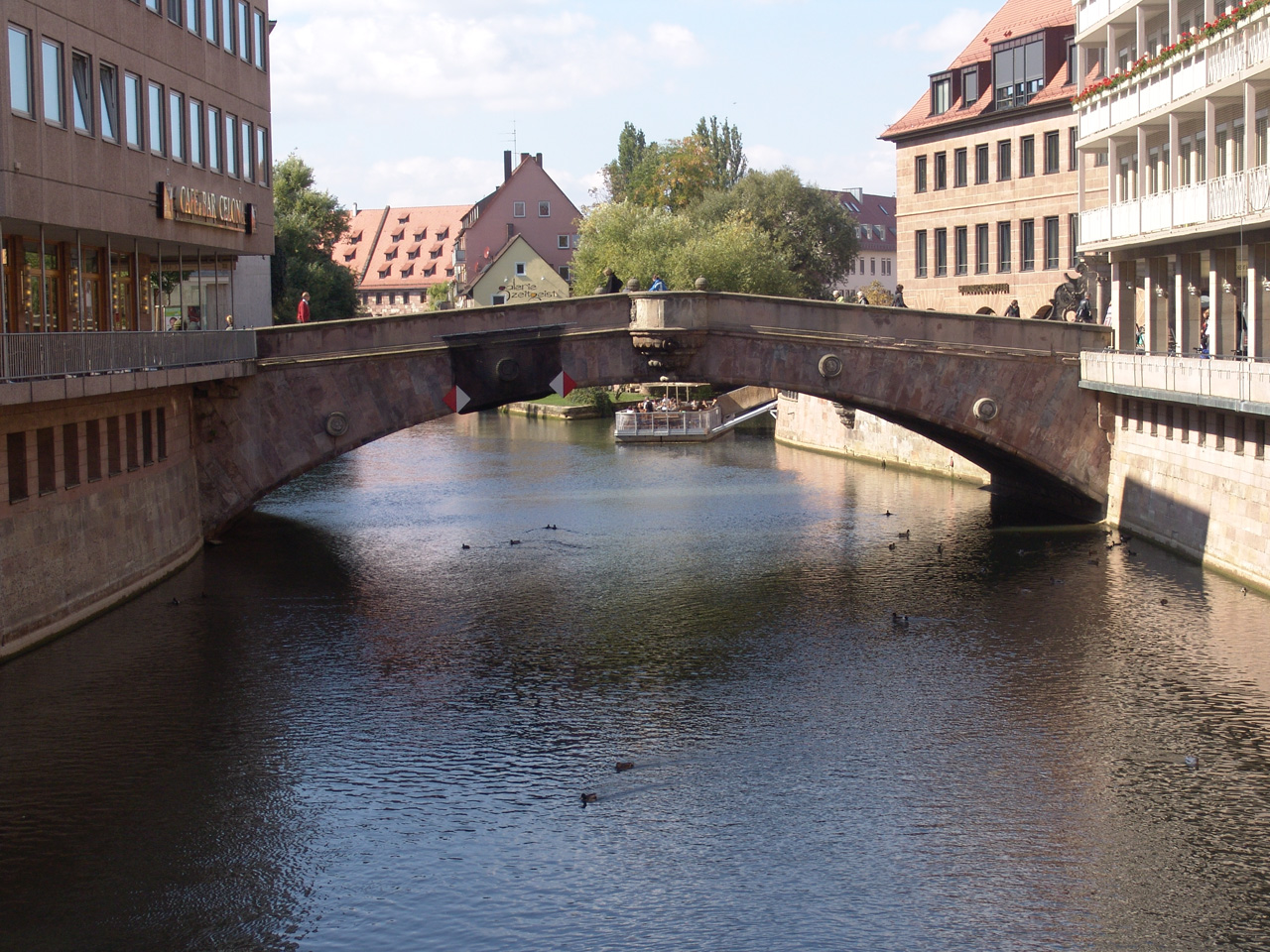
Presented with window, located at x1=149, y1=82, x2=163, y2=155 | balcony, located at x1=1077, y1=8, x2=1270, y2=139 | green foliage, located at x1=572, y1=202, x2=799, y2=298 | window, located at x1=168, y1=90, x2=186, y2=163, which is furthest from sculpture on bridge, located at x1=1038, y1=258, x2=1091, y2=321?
green foliage, located at x1=572, y1=202, x2=799, y2=298

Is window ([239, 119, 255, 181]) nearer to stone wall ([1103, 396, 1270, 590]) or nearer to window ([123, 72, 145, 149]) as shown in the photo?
window ([123, 72, 145, 149])

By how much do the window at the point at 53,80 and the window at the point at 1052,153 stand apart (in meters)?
39.5

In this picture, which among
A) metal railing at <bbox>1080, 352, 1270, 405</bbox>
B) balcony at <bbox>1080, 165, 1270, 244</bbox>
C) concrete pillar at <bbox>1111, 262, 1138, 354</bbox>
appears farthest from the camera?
concrete pillar at <bbox>1111, 262, 1138, 354</bbox>

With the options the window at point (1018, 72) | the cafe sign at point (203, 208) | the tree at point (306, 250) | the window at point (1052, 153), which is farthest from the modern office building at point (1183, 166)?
the tree at point (306, 250)

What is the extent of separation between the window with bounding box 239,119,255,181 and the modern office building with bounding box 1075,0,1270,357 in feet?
73.2

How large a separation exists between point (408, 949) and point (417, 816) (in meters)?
3.57

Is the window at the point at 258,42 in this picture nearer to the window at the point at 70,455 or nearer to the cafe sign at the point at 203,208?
the cafe sign at the point at 203,208

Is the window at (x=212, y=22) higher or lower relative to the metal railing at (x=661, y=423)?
higher

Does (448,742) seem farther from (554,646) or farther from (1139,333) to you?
(1139,333)

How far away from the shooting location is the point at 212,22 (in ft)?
121

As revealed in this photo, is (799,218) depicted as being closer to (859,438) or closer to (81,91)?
(859,438)

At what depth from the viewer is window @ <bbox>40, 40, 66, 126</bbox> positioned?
27.2m

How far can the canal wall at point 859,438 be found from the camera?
5138 cm

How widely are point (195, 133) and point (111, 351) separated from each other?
1008 cm
